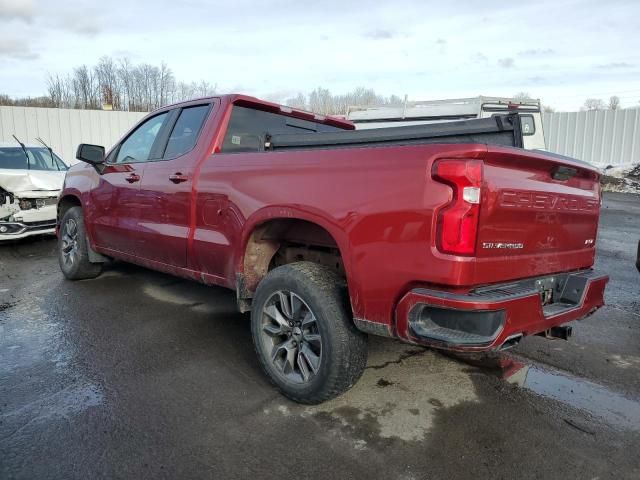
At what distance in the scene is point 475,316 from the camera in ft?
7.88

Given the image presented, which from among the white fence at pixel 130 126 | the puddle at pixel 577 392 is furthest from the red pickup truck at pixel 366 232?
the white fence at pixel 130 126

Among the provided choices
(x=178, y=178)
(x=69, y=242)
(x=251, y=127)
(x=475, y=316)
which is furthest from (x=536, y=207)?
(x=69, y=242)

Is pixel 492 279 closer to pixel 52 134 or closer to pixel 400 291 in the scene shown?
pixel 400 291

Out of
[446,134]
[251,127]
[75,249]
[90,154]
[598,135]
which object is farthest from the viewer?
[598,135]

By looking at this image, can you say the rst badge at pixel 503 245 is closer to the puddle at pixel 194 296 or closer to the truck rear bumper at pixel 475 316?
the truck rear bumper at pixel 475 316

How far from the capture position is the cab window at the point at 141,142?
187 inches

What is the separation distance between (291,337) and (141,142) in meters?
2.82

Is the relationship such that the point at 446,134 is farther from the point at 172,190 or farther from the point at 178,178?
the point at 172,190

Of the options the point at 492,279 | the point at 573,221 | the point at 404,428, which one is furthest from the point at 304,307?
the point at 573,221

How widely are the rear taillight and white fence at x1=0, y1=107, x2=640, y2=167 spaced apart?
17943 mm

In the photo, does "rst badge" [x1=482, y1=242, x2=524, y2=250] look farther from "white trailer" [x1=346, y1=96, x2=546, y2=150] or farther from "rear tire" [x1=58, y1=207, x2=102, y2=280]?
"white trailer" [x1=346, y1=96, x2=546, y2=150]

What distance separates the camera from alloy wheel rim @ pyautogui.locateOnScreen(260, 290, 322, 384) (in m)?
3.07

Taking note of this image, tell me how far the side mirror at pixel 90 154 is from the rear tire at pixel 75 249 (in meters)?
0.92

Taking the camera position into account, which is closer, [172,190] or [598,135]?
[172,190]
